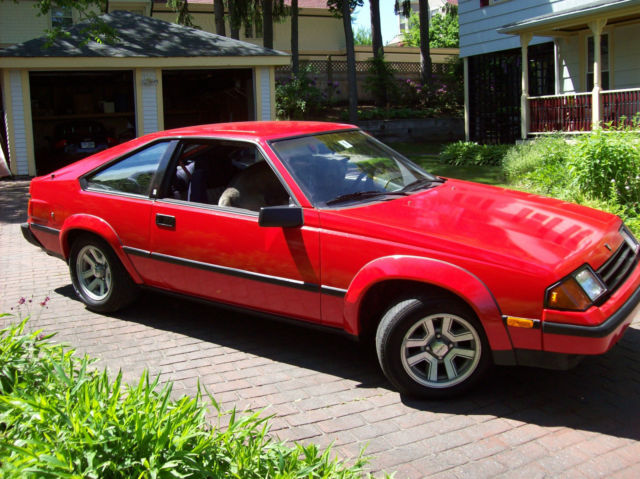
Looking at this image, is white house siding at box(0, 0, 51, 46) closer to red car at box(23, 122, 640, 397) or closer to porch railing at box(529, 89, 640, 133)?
porch railing at box(529, 89, 640, 133)

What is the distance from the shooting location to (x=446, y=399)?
4.09 meters

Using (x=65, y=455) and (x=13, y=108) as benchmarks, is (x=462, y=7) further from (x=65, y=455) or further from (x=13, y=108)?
(x=65, y=455)

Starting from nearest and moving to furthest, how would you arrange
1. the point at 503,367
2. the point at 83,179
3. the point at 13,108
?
1. the point at 503,367
2. the point at 83,179
3. the point at 13,108

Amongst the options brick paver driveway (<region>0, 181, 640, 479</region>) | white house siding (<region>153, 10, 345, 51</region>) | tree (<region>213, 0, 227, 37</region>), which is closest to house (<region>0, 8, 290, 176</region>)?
tree (<region>213, 0, 227, 37</region>)

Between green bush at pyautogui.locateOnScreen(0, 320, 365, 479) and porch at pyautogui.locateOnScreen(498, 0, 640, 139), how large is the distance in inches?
536

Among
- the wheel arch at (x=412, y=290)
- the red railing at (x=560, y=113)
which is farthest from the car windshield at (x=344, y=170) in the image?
the red railing at (x=560, y=113)

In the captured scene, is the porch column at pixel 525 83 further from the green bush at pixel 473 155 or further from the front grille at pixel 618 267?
the front grille at pixel 618 267

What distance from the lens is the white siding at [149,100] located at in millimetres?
17609

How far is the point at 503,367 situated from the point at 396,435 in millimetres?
1240

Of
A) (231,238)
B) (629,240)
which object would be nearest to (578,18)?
(629,240)

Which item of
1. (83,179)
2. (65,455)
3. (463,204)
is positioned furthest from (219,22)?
(65,455)

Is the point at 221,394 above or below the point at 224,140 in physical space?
below

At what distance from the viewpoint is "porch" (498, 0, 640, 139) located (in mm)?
14859

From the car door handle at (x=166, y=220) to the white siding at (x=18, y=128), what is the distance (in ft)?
43.0
